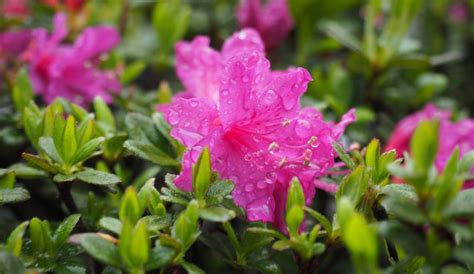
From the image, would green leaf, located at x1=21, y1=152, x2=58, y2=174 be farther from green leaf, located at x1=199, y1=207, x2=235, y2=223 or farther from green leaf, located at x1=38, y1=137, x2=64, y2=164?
green leaf, located at x1=199, y1=207, x2=235, y2=223

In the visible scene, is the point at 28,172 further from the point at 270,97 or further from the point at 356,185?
the point at 356,185

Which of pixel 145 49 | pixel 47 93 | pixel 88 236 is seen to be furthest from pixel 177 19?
pixel 88 236

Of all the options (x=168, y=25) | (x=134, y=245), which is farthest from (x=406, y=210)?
(x=168, y=25)

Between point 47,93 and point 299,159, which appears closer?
point 299,159

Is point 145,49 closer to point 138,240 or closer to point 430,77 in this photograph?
point 430,77

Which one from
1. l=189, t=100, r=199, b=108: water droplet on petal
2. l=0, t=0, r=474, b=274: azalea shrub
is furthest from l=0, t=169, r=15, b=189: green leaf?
l=189, t=100, r=199, b=108: water droplet on petal
